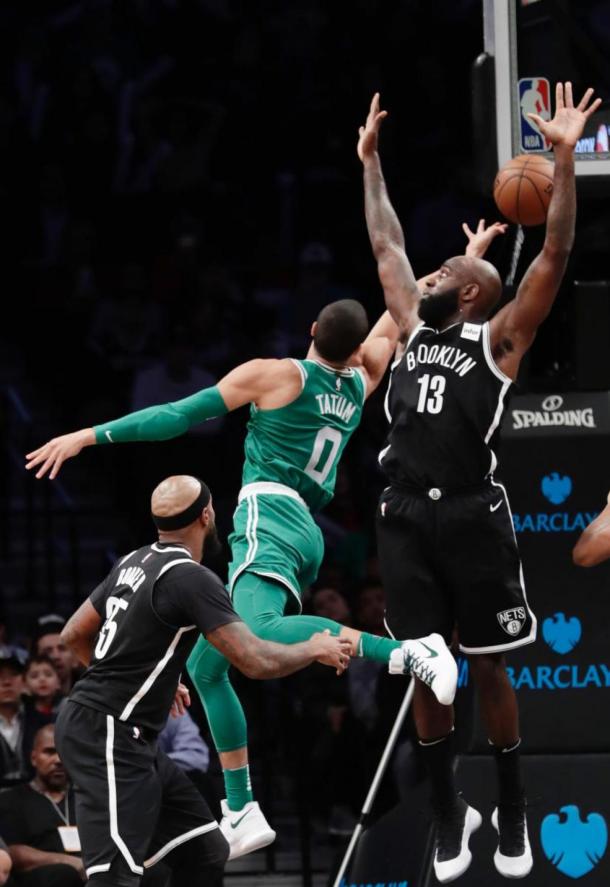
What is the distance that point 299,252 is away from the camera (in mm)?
15500

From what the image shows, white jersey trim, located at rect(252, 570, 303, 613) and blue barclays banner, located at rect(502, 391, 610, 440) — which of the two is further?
blue barclays banner, located at rect(502, 391, 610, 440)

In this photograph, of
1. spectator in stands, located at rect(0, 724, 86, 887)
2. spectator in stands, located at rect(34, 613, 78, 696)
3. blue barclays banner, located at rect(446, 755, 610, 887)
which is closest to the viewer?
blue barclays banner, located at rect(446, 755, 610, 887)

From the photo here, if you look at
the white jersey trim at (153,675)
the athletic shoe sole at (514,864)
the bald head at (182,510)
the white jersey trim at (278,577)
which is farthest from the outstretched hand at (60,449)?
the athletic shoe sole at (514,864)

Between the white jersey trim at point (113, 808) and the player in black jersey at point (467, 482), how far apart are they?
123 centimetres

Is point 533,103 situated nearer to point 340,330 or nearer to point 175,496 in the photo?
point 340,330

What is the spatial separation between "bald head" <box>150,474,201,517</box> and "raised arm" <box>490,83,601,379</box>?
136 centimetres

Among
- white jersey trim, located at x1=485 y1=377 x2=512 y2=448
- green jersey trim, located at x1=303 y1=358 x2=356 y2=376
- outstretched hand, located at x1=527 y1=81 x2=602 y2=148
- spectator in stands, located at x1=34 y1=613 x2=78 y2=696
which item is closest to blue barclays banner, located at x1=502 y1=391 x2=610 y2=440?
green jersey trim, located at x1=303 y1=358 x2=356 y2=376

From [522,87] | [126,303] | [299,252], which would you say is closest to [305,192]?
[299,252]

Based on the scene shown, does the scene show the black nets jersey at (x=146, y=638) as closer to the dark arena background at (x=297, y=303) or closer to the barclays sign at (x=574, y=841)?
the dark arena background at (x=297, y=303)

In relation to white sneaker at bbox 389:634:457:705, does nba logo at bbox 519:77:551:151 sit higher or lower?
higher

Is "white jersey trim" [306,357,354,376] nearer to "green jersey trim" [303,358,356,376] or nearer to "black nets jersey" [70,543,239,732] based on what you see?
"green jersey trim" [303,358,356,376]

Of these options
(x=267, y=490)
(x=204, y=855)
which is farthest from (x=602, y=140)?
(x=204, y=855)

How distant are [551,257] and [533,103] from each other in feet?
6.62

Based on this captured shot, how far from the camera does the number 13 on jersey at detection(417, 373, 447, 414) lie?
7484mm
